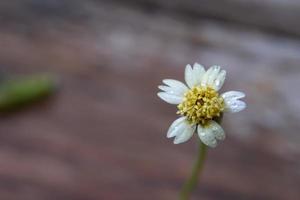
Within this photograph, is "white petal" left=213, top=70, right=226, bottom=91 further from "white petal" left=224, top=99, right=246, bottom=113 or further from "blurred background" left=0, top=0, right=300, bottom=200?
"blurred background" left=0, top=0, right=300, bottom=200

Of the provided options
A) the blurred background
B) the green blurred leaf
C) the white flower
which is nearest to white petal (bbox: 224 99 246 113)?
the white flower

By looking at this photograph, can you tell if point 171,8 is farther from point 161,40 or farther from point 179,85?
point 179,85

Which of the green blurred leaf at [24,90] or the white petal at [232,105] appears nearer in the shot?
the white petal at [232,105]

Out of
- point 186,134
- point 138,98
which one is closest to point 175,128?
point 186,134

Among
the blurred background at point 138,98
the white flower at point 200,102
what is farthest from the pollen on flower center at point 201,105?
the blurred background at point 138,98

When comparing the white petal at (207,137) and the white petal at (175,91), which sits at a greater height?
A: the white petal at (175,91)

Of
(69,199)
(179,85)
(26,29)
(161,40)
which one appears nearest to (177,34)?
(161,40)

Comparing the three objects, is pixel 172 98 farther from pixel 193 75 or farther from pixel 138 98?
pixel 138 98

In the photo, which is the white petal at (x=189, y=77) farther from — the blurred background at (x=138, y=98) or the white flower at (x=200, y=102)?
the blurred background at (x=138, y=98)
